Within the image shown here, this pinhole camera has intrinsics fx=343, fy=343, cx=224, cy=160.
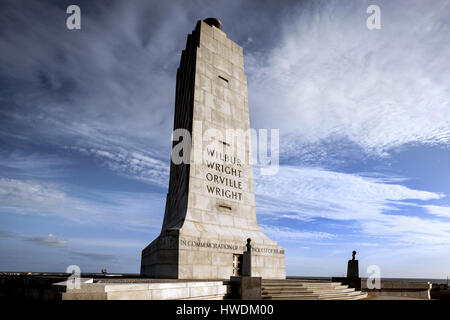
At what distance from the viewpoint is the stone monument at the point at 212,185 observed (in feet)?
54.7

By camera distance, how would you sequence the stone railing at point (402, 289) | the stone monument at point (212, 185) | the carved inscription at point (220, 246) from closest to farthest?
the carved inscription at point (220, 246) < the stone monument at point (212, 185) < the stone railing at point (402, 289)

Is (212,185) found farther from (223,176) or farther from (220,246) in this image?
(220,246)

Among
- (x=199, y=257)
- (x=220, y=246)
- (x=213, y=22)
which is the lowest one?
(x=199, y=257)

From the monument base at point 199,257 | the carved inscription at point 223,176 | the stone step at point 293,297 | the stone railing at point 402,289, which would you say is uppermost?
the carved inscription at point 223,176

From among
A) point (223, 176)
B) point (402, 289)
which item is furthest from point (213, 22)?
point (402, 289)

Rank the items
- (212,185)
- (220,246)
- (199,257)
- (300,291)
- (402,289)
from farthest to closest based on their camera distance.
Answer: (402,289), (212,185), (220,246), (199,257), (300,291)

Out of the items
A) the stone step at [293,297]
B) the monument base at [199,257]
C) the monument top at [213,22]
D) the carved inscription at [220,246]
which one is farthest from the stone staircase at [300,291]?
the monument top at [213,22]

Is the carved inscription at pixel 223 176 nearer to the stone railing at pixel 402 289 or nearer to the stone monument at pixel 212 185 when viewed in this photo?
the stone monument at pixel 212 185

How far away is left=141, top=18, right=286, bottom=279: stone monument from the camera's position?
1669 centimetres

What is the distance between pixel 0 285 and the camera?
12.4 meters

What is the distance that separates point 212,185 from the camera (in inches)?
787

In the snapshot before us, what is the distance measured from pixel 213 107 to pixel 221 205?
6317 mm

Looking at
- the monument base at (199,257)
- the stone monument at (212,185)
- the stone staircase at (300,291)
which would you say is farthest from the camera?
the stone monument at (212,185)
